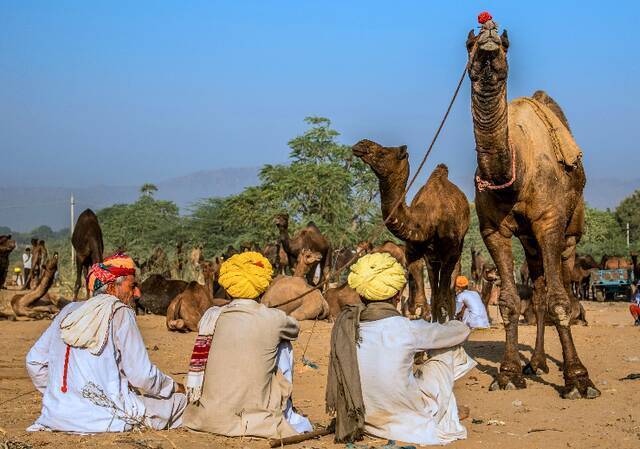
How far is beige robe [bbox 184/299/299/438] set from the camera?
6508 millimetres

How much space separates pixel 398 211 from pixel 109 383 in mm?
4485

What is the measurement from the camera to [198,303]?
14758 millimetres

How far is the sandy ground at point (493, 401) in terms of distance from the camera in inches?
256

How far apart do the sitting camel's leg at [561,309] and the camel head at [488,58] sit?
5.07 ft

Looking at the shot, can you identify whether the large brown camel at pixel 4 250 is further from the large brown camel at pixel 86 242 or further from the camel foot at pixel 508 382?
the camel foot at pixel 508 382

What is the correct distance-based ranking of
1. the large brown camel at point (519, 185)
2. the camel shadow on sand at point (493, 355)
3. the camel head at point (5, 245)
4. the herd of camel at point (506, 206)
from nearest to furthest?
the large brown camel at point (519, 185) → the herd of camel at point (506, 206) → the camel shadow on sand at point (493, 355) → the camel head at point (5, 245)

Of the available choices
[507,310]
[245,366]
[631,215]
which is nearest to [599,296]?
[507,310]

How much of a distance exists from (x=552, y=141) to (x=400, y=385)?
3924 mm

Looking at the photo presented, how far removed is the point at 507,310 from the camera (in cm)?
912

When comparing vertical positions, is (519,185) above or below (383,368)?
above

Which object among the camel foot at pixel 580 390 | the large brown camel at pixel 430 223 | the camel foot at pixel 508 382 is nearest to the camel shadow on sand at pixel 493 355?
the camel foot at pixel 508 382

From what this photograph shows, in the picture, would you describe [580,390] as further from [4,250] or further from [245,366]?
[4,250]

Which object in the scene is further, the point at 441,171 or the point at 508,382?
the point at 441,171

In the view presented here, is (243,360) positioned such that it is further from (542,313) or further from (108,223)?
(108,223)
